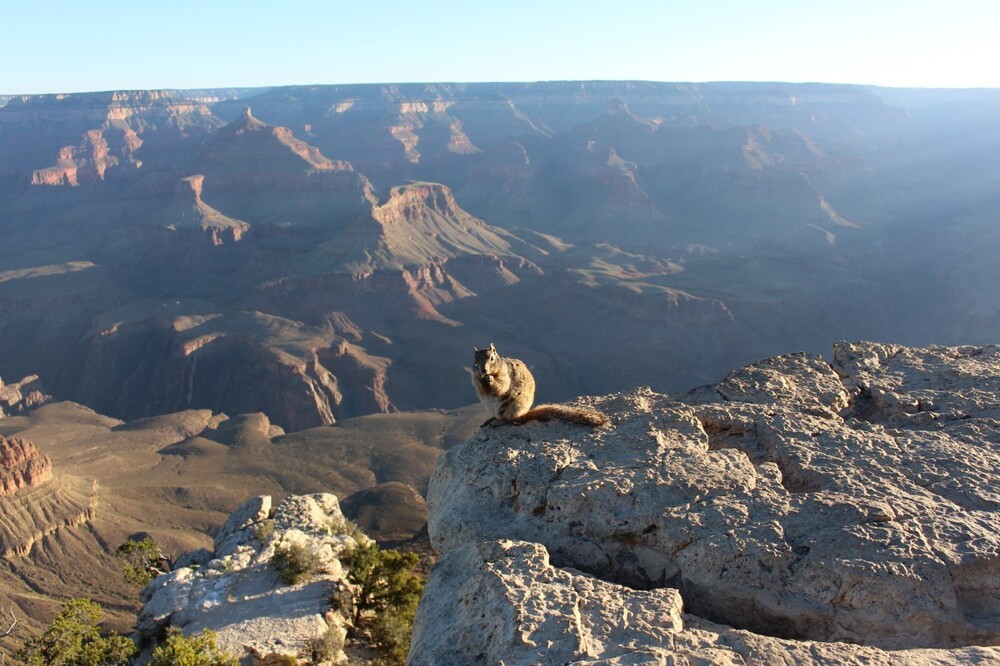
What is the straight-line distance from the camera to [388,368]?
219 ft

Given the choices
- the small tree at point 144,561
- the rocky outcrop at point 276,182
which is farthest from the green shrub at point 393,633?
the rocky outcrop at point 276,182

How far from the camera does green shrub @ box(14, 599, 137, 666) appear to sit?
11797mm

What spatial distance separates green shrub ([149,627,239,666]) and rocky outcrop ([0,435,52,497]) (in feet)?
96.0

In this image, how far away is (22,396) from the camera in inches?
2458

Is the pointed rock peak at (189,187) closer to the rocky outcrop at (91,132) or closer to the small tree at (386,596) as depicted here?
the rocky outcrop at (91,132)

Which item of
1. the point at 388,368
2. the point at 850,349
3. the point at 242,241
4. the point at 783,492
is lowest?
the point at 388,368

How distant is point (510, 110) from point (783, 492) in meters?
204

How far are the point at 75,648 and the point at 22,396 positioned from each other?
6159cm

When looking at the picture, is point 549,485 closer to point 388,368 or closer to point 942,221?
point 388,368

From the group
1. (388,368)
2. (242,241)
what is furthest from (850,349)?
(242,241)

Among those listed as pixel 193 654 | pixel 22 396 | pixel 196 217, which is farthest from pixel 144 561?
pixel 196 217

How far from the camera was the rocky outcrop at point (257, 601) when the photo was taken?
1135 cm

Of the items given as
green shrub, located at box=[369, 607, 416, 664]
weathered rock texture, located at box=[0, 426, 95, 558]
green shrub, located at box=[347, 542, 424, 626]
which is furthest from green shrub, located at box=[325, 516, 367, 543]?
weathered rock texture, located at box=[0, 426, 95, 558]

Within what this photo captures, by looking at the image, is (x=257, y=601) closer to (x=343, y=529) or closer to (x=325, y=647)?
(x=325, y=647)
